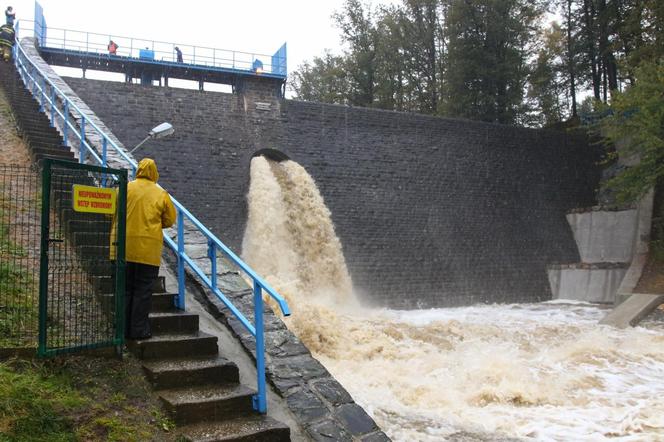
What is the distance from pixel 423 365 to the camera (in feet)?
24.0

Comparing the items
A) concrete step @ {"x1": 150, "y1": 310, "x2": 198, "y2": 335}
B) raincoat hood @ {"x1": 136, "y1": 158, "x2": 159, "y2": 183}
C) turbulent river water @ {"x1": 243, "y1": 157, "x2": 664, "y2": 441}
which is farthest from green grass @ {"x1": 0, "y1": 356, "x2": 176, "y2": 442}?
turbulent river water @ {"x1": 243, "y1": 157, "x2": 664, "y2": 441}

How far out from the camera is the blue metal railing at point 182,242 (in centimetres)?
318

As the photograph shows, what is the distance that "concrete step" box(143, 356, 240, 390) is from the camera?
3.12 m

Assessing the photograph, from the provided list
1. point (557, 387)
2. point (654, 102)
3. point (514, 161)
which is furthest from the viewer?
point (514, 161)

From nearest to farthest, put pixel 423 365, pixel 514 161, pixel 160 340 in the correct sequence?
pixel 160 340 → pixel 423 365 → pixel 514 161

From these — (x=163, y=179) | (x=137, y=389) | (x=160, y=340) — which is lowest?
(x=137, y=389)

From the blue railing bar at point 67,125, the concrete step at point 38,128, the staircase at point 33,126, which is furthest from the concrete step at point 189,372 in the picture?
the concrete step at point 38,128

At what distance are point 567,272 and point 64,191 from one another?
14.6 meters

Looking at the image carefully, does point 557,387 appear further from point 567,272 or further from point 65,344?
point 567,272

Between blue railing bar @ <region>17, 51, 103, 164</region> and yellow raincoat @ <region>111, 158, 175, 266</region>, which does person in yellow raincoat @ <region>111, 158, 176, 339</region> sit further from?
blue railing bar @ <region>17, 51, 103, 164</region>

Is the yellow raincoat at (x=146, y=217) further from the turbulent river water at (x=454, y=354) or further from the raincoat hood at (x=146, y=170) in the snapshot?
the turbulent river water at (x=454, y=354)

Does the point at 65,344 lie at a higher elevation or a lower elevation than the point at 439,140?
lower

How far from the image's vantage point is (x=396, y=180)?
1494 centimetres

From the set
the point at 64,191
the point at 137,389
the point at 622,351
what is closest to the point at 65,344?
the point at 137,389
